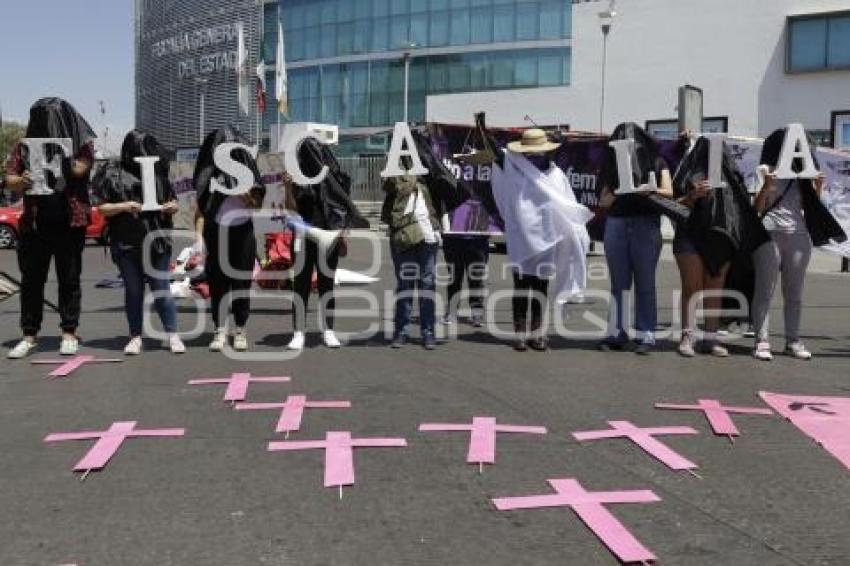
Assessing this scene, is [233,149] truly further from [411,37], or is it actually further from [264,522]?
[411,37]

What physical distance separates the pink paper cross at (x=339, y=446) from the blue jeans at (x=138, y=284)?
3258mm

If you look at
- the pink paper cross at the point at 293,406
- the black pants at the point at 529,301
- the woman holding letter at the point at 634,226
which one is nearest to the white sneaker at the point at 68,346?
the pink paper cross at the point at 293,406

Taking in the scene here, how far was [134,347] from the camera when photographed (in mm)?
7969

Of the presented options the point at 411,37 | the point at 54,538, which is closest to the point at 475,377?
the point at 54,538

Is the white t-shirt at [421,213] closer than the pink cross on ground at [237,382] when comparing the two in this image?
No

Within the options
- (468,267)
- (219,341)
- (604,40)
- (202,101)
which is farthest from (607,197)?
(202,101)

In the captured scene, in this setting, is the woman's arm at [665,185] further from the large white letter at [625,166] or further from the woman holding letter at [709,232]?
the large white letter at [625,166]

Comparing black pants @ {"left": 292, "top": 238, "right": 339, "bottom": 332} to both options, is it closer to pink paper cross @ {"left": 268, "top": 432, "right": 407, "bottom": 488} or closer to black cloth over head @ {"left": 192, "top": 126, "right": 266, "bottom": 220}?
black cloth over head @ {"left": 192, "top": 126, "right": 266, "bottom": 220}

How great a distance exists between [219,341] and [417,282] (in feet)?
6.02

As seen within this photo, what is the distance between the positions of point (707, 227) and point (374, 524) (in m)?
5.19

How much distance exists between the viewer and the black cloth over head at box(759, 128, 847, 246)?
8.05m

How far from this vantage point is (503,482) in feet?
15.2

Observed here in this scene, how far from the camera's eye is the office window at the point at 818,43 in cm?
3419

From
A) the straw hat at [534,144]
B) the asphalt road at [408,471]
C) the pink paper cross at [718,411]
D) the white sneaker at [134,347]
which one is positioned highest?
the straw hat at [534,144]
